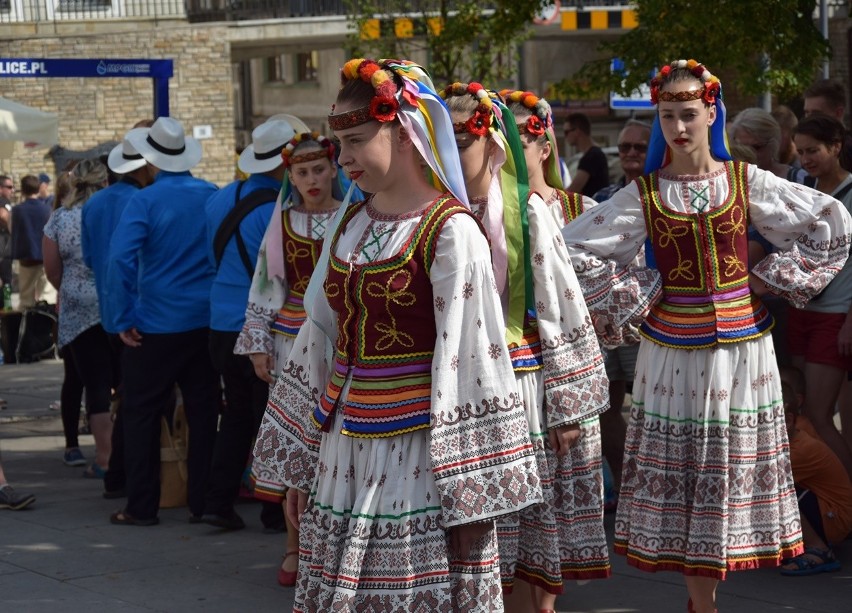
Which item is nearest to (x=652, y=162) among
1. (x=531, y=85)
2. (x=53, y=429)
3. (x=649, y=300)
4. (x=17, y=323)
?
(x=649, y=300)

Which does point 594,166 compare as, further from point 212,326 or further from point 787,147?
point 212,326

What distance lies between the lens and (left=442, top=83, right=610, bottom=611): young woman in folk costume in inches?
186

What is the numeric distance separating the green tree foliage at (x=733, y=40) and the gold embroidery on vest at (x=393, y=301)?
6479 mm

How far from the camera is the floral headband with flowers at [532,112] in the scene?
578 cm

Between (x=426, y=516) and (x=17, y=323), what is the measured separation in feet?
38.4

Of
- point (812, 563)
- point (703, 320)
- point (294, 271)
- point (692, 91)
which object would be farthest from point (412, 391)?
point (812, 563)

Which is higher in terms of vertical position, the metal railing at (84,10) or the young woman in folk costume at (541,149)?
the metal railing at (84,10)

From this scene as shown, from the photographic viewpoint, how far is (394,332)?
13.0 feet

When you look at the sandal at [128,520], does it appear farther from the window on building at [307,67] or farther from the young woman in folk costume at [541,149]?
the window on building at [307,67]

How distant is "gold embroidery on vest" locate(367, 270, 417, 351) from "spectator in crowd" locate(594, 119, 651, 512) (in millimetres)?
3792

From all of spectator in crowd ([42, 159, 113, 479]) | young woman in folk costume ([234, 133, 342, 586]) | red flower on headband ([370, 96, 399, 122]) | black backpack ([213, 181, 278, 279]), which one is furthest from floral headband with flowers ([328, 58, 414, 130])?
spectator in crowd ([42, 159, 113, 479])

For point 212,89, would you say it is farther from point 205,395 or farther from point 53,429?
point 205,395

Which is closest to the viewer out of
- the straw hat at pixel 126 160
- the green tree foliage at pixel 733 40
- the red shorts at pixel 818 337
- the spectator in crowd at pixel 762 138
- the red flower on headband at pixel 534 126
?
the red flower on headband at pixel 534 126

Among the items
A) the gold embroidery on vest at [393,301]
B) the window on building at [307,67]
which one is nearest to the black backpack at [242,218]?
the gold embroidery on vest at [393,301]
